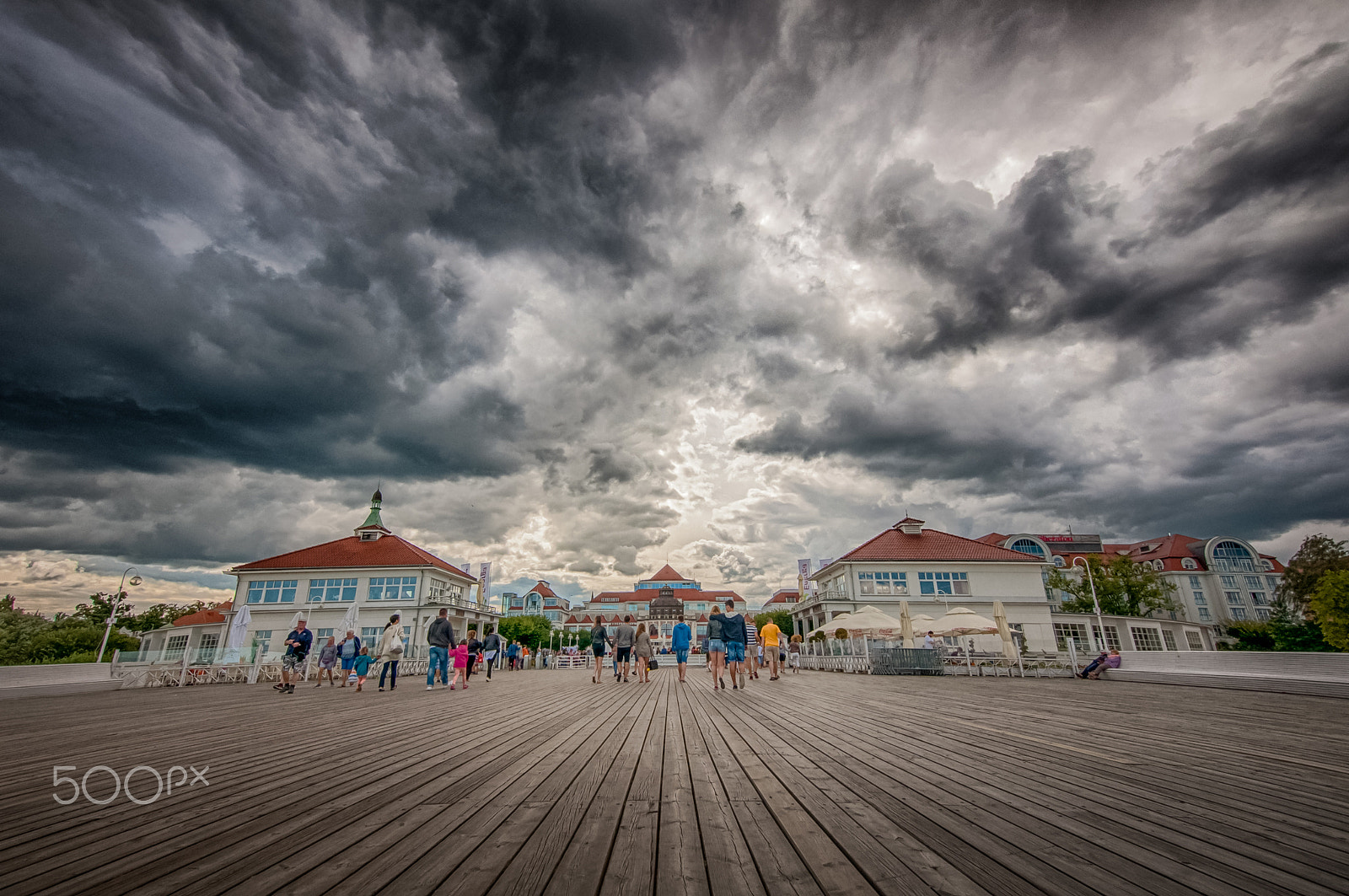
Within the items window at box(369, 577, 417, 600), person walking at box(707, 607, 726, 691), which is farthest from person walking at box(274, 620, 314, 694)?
window at box(369, 577, 417, 600)

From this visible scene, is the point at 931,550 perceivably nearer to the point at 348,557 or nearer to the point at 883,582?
the point at 883,582

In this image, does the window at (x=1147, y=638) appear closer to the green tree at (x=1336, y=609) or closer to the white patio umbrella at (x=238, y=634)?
the green tree at (x=1336, y=609)

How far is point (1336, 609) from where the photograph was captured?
31922 mm

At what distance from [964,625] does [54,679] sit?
27906 mm

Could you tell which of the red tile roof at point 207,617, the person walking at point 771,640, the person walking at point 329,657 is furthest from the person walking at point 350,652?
the red tile roof at point 207,617

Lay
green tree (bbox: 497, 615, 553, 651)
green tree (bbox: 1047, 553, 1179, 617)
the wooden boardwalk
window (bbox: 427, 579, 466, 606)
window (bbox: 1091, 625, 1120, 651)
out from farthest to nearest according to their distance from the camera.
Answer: green tree (bbox: 497, 615, 553, 651)
green tree (bbox: 1047, 553, 1179, 617)
window (bbox: 427, 579, 466, 606)
window (bbox: 1091, 625, 1120, 651)
the wooden boardwalk

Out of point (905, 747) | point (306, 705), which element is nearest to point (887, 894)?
point (905, 747)

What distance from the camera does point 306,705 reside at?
31.1 ft

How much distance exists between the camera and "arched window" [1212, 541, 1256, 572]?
225 feet

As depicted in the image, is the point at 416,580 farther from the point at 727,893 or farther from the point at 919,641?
the point at 727,893

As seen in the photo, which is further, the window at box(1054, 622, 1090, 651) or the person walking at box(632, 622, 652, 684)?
the window at box(1054, 622, 1090, 651)

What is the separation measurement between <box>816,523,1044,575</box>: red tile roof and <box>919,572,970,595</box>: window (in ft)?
3.78

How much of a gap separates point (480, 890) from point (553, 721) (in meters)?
5.60

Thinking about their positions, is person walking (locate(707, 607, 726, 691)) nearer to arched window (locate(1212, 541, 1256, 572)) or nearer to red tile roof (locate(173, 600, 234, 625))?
red tile roof (locate(173, 600, 234, 625))
